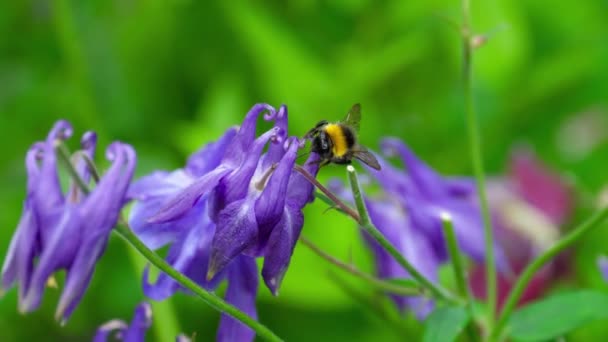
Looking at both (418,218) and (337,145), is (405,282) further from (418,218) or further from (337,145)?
(337,145)

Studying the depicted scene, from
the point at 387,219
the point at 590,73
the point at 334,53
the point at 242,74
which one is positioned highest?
the point at 590,73

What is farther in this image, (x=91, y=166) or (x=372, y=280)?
(x=372, y=280)

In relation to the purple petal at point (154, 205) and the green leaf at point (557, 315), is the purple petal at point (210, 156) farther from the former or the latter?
the green leaf at point (557, 315)

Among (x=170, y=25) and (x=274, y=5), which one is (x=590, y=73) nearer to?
(x=274, y=5)

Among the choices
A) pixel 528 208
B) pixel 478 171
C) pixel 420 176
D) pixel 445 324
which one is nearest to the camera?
pixel 445 324

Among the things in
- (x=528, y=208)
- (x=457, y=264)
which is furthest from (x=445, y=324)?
(x=528, y=208)

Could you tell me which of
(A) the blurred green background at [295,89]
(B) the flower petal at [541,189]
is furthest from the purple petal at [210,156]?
(B) the flower petal at [541,189]

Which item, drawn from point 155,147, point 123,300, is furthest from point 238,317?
point 155,147
